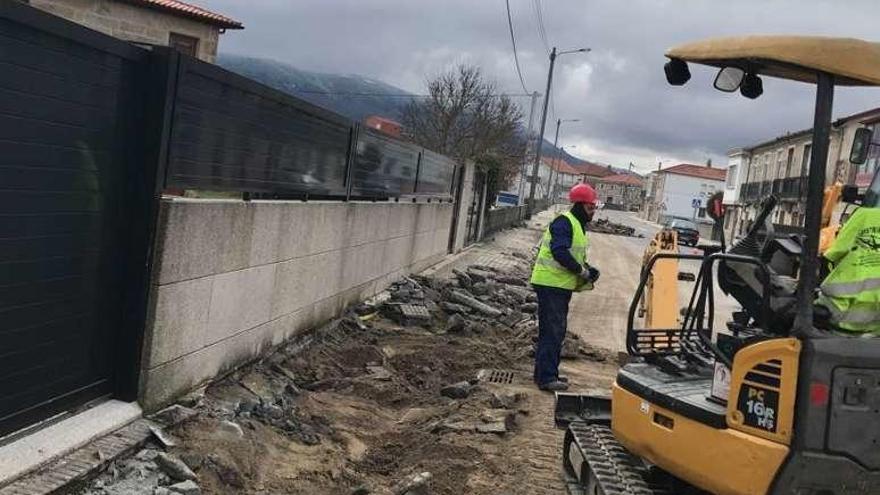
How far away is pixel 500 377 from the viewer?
8.29m

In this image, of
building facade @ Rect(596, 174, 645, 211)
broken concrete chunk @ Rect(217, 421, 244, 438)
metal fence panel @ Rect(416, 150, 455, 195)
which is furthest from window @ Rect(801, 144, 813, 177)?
building facade @ Rect(596, 174, 645, 211)

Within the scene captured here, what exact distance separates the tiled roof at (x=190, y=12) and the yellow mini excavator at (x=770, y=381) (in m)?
18.4

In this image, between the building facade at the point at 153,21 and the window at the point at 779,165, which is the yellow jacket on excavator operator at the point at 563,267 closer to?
the building facade at the point at 153,21

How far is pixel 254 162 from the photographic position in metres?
6.70

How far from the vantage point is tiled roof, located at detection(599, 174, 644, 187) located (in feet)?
579

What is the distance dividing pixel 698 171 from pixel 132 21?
102 metres

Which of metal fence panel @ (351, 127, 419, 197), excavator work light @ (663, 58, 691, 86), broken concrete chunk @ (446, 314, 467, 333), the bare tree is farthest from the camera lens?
the bare tree

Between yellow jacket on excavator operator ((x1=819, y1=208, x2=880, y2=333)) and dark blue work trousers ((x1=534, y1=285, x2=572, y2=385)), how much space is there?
12.9 ft

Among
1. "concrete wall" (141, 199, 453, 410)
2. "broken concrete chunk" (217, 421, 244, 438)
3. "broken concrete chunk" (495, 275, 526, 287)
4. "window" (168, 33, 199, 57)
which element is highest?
"window" (168, 33, 199, 57)

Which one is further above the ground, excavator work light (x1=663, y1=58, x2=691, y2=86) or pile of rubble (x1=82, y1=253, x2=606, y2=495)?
excavator work light (x1=663, y1=58, x2=691, y2=86)

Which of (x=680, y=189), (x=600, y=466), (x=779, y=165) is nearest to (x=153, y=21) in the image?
(x=600, y=466)

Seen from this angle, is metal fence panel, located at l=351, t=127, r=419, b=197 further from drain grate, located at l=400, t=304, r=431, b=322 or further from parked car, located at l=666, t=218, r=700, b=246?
parked car, located at l=666, t=218, r=700, b=246

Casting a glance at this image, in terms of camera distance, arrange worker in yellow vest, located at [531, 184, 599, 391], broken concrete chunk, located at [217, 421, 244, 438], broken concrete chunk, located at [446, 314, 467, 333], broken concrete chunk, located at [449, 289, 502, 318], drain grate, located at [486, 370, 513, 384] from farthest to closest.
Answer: broken concrete chunk, located at [449, 289, 502, 318] → broken concrete chunk, located at [446, 314, 467, 333] → drain grate, located at [486, 370, 513, 384] → worker in yellow vest, located at [531, 184, 599, 391] → broken concrete chunk, located at [217, 421, 244, 438]

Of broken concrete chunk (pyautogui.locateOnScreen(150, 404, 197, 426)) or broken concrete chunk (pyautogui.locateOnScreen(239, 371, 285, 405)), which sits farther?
broken concrete chunk (pyautogui.locateOnScreen(239, 371, 285, 405))
